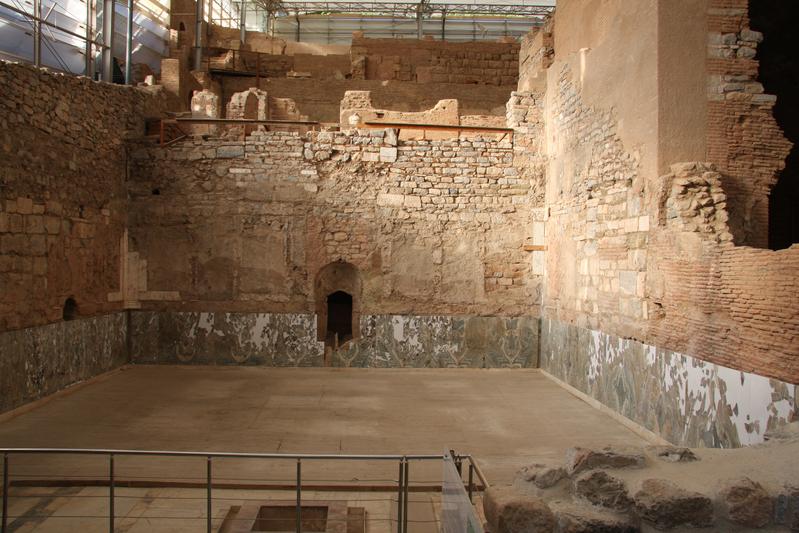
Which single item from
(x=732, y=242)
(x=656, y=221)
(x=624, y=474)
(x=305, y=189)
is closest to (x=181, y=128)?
(x=305, y=189)

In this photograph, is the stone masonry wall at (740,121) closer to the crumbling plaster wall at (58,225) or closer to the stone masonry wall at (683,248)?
the stone masonry wall at (683,248)

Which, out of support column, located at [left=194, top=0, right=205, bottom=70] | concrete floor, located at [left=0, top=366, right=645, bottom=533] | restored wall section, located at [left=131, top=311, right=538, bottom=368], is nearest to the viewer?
concrete floor, located at [left=0, top=366, right=645, bottom=533]

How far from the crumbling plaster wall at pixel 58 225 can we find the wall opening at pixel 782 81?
11.1m

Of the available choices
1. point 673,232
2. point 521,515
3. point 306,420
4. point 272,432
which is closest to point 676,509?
point 521,515

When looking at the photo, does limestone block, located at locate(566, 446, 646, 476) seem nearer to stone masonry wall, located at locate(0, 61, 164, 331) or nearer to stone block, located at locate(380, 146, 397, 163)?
stone masonry wall, located at locate(0, 61, 164, 331)

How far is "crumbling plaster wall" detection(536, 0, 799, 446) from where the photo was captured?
5642 millimetres

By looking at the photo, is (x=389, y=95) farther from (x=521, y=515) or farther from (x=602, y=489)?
(x=521, y=515)

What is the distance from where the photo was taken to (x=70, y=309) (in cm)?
988

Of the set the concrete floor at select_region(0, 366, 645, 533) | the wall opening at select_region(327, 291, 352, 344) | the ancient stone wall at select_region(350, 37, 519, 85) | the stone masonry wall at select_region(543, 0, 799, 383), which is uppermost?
the ancient stone wall at select_region(350, 37, 519, 85)

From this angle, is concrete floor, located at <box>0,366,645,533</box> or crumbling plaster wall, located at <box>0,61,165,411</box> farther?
crumbling plaster wall, located at <box>0,61,165,411</box>

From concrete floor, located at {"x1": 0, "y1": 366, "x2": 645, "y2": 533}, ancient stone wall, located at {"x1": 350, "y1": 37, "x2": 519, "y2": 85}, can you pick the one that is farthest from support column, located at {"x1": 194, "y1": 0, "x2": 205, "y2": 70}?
concrete floor, located at {"x1": 0, "y1": 366, "x2": 645, "y2": 533}

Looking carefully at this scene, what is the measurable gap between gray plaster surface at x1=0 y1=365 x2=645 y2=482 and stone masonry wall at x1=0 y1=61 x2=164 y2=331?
1.63 metres

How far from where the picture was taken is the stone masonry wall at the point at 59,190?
8.16 metres

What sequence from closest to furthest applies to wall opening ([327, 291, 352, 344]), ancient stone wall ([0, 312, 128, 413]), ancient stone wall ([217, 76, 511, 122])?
ancient stone wall ([0, 312, 128, 413]) → wall opening ([327, 291, 352, 344]) → ancient stone wall ([217, 76, 511, 122])
